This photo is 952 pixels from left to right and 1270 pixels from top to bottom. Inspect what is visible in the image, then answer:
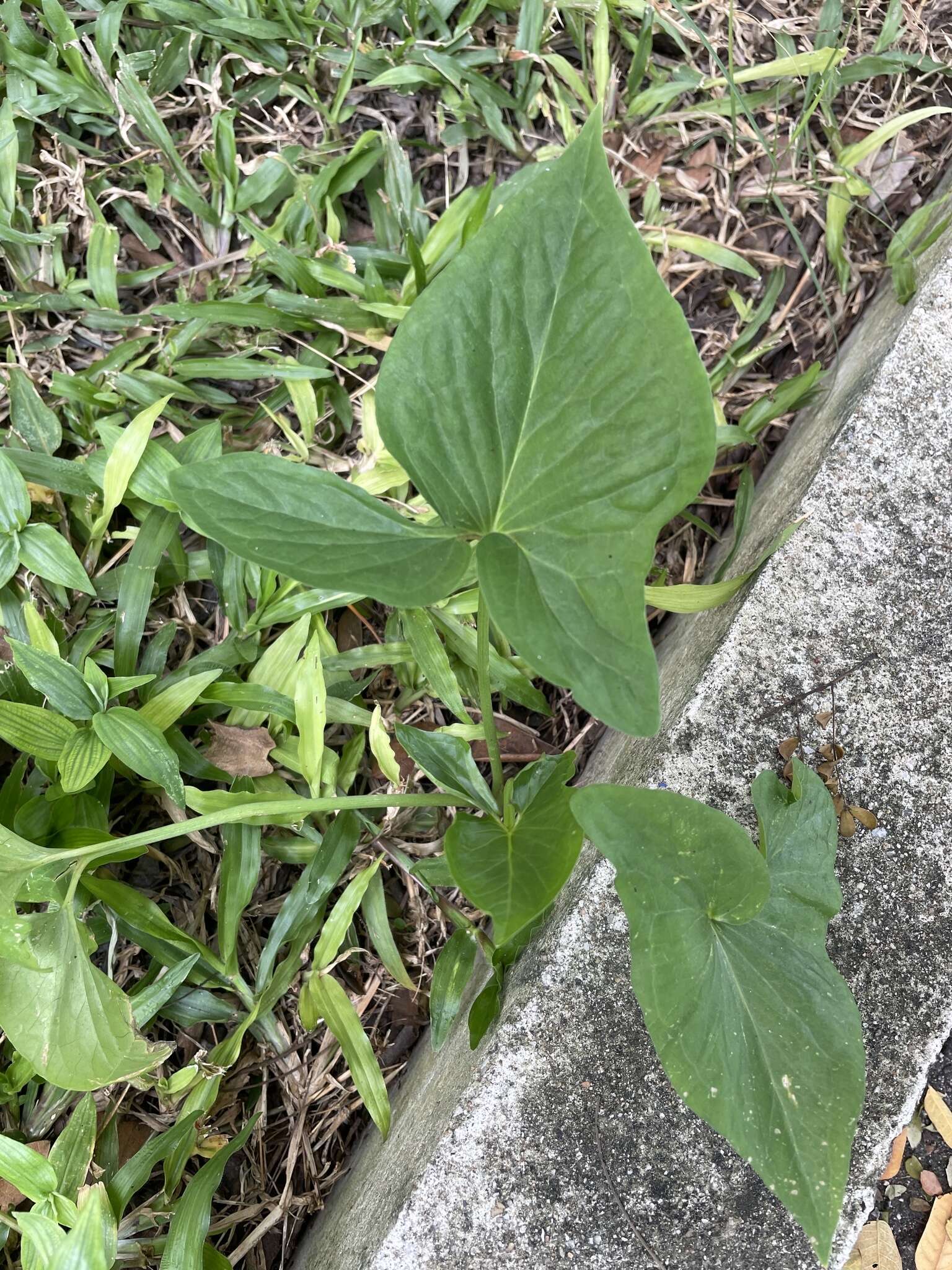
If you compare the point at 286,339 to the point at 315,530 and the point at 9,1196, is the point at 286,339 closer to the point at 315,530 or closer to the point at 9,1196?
the point at 315,530

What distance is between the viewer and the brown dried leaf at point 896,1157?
5.06ft

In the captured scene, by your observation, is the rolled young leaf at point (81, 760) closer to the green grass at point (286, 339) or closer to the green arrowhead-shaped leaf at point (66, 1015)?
the green grass at point (286, 339)

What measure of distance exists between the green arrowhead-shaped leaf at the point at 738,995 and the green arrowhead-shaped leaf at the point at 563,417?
7.6 inches

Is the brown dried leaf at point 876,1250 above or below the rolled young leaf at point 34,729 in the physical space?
below

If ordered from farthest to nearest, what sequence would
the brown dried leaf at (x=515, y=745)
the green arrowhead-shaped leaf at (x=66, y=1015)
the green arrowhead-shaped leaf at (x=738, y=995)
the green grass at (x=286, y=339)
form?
the brown dried leaf at (x=515, y=745) → the green grass at (x=286, y=339) → the green arrowhead-shaped leaf at (x=66, y=1015) → the green arrowhead-shaped leaf at (x=738, y=995)

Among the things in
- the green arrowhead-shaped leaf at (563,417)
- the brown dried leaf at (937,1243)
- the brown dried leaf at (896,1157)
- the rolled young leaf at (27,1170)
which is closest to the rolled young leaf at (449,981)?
the rolled young leaf at (27,1170)

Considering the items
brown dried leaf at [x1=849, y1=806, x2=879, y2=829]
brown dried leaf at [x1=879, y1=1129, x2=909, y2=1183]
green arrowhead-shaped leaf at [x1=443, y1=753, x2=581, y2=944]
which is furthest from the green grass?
brown dried leaf at [x1=879, y1=1129, x2=909, y2=1183]

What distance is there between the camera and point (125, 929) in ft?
4.54

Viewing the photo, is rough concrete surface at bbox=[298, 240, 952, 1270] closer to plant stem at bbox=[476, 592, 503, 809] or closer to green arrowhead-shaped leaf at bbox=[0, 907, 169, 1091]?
plant stem at bbox=[476, 592, 503, 809]

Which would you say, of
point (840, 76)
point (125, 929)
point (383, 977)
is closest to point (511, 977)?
point (383, 977)

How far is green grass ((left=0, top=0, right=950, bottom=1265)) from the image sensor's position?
54.9 inches

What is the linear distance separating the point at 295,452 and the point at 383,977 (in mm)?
851

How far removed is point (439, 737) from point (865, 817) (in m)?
0.59

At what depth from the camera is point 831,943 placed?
1.27 m
